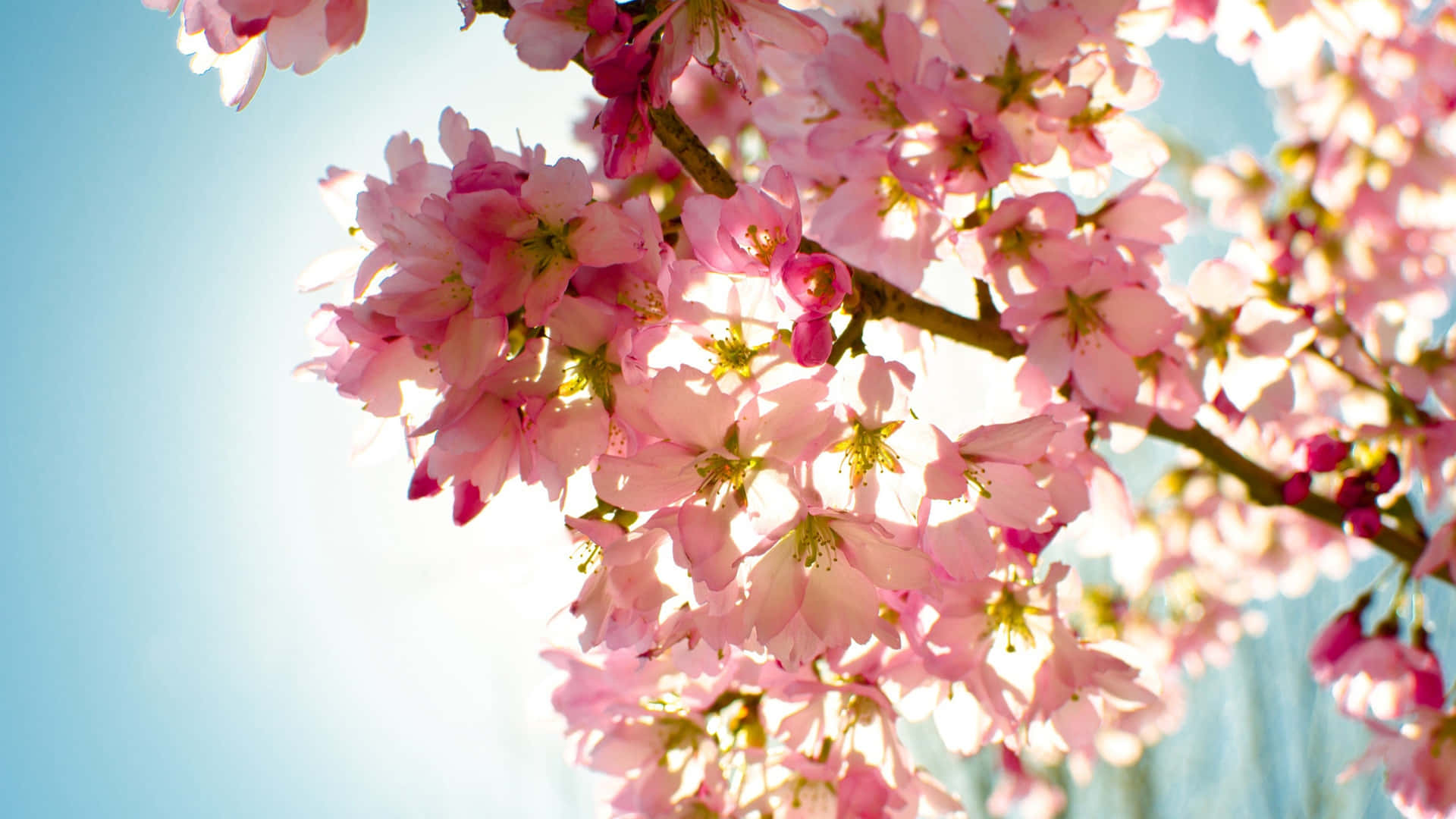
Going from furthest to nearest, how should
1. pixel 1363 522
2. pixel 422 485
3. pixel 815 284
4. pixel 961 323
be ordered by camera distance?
pixel 1363 522, pixel 961 323, pixel 422 485, pixel 815 284

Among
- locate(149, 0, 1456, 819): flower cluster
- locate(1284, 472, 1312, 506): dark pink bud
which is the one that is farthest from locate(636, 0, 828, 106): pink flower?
locate(1284, 472, 1312, 506): dark pink bud

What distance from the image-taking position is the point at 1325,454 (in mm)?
910

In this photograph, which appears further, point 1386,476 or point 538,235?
point 1386,476

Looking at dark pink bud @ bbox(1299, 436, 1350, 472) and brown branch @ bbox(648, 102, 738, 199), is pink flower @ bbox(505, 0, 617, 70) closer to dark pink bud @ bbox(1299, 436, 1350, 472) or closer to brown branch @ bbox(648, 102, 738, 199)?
brown branch @ bbox(648, 102, 738, 199)

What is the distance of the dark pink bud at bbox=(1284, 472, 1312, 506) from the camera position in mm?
896

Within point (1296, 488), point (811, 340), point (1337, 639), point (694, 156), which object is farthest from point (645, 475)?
point (1337, 639)

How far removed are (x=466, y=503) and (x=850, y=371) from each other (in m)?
0.25

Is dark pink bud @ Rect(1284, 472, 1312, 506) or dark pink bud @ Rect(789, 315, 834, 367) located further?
dark pink bud @ Rect(1284, 472, 1312, 506)

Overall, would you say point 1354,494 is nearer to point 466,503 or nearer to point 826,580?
point 826,580

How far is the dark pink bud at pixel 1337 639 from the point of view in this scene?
1114 millimetres

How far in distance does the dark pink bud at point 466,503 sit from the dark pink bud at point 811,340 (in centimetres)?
22

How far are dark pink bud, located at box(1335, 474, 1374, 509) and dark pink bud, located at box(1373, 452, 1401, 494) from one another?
18 millimetres

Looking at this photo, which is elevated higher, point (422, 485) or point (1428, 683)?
Result: point (422, 485)

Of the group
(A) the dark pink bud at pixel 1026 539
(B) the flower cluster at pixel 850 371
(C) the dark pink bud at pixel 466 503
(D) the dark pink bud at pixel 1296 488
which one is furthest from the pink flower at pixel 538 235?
(D) the dark pink bud at pixel 1296 488
